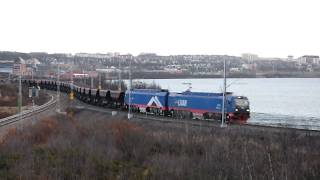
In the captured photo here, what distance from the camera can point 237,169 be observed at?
25.2 meters

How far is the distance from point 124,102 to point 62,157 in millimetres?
42056

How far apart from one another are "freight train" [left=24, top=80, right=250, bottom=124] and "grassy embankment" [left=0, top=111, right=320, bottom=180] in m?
8.80

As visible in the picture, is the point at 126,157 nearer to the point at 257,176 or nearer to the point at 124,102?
A: the point at 257,176

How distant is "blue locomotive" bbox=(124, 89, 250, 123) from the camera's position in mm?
51031

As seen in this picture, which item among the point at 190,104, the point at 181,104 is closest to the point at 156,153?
the point at 190,104

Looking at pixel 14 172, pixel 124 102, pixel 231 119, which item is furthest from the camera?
pixel 124 102

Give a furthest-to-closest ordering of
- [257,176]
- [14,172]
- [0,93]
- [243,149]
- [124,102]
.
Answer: [0,93], [124,102], [243,149], [14,172], [257,176]

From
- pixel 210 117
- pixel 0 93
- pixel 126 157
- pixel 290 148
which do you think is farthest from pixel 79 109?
pixel 290 148

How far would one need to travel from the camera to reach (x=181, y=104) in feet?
191

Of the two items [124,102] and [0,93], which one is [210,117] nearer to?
[124,102]

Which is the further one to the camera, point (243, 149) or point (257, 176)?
point (243, 149)

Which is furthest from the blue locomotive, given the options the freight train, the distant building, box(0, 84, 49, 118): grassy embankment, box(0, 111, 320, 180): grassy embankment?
the distant building

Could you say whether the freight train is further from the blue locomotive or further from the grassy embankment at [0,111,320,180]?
the grassy embankment at [0,111,320,180]

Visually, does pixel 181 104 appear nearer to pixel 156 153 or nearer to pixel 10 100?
pixel 156 153
